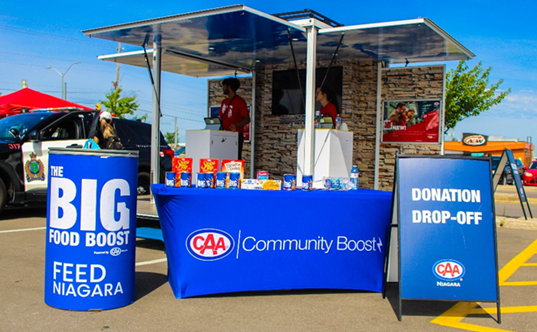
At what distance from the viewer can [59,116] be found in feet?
33.6

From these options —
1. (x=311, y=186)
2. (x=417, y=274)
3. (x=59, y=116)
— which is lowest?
(x=417, y=274)

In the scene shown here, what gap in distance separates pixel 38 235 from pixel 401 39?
6663 millimetres

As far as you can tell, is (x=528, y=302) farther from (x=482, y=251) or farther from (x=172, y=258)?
(x=172, y=258)

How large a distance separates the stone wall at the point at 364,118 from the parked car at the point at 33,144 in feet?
8.58

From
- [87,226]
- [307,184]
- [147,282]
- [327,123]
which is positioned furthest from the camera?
[327,123]

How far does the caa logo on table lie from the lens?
16.3ft

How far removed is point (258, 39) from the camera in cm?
853

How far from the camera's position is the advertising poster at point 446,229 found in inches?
182

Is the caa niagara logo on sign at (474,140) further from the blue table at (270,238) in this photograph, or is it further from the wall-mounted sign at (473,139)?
the blue table at (270,238)

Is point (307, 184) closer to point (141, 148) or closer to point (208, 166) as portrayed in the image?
point (208, 166)

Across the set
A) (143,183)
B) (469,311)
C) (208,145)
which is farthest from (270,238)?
(143,183)

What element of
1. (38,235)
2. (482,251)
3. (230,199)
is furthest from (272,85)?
(482,251)

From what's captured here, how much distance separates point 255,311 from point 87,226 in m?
1.68

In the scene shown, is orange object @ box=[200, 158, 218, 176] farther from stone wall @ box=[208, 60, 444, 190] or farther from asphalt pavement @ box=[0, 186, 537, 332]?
stone wall @ box=[208, 60, 444, 190]
